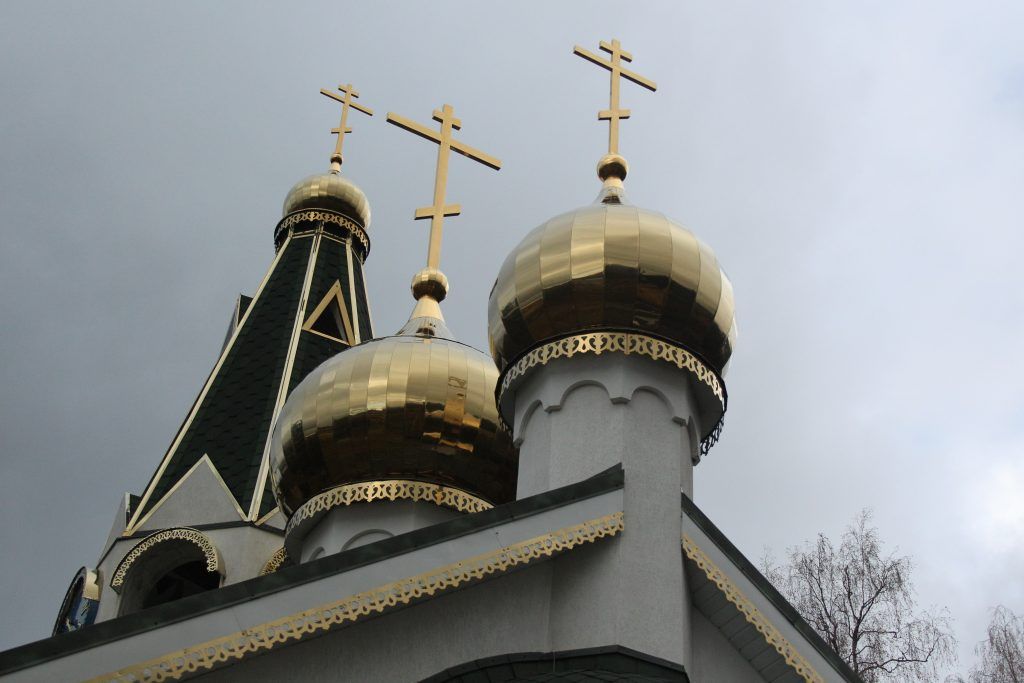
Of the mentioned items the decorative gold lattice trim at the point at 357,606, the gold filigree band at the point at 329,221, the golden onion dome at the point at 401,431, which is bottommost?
the decorative gold lattice trim at the point at 357,606

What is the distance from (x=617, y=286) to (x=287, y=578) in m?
2.39

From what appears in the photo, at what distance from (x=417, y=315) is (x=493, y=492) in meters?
1.67

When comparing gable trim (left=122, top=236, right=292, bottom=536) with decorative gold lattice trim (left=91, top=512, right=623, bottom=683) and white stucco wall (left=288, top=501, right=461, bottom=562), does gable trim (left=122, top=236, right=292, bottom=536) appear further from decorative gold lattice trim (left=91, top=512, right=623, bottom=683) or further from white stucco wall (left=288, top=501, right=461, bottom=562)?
decorative gold lattice trim (left=91, top=512, right=623, bottom=683)

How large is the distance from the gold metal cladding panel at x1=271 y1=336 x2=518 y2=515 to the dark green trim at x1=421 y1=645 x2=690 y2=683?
3146mm

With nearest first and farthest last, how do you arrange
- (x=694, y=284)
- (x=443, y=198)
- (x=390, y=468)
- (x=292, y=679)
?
(x=292, y=679)
(x=694, y=284)
(x=390, y=468)
(x=443, y=198)

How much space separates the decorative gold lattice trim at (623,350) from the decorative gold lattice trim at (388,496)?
6.75ft

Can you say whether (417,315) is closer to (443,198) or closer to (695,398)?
(443,198)

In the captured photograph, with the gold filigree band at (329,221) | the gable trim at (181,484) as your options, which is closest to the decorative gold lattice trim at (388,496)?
the gable trim at (181,484)

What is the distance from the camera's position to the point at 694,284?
6.90 meters

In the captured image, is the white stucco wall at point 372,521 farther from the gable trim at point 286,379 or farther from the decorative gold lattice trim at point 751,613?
the decorative gold lattice trim at point 751,613

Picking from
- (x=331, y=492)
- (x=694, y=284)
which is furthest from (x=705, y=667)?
(x=331, y=492)

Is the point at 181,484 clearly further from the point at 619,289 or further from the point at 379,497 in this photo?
the point at 619,289

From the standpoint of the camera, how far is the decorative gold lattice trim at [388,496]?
28.7 ft

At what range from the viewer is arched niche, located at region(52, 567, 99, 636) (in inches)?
530
